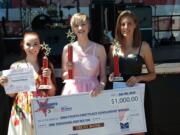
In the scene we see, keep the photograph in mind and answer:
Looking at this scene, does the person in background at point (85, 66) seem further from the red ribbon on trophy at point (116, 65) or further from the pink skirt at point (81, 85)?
the red ribbon on trophy at point (116, 65)

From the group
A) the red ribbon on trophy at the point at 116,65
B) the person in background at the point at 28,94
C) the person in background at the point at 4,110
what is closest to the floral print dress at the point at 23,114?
the person in background at the point at 28,94

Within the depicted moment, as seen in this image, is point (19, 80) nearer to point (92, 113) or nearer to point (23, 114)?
point (23, 114)

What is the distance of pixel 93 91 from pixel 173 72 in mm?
1597

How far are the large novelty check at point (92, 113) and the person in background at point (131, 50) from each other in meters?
0.15

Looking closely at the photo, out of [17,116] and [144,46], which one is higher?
[144,46]

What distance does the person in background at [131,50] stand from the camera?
12.8 feet

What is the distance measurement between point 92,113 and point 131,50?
64cm

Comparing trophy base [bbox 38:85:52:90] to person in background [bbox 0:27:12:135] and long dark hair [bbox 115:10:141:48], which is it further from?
person in background [bbox 0:27:12:135]

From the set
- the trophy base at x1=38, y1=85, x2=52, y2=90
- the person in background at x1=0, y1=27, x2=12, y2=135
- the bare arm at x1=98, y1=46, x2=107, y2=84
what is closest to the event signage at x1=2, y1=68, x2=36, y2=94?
the trophy base at x1=38, y1=85, x2=52, y2=90

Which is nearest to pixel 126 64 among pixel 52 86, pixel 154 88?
pixel 52 86

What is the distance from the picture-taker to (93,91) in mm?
3729

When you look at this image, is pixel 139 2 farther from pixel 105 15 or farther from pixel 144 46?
pixel 144 46

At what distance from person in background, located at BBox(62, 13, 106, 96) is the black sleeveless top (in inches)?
7.1

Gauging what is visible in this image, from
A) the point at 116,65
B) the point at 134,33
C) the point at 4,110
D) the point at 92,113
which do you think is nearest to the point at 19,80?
the point at 92,113
